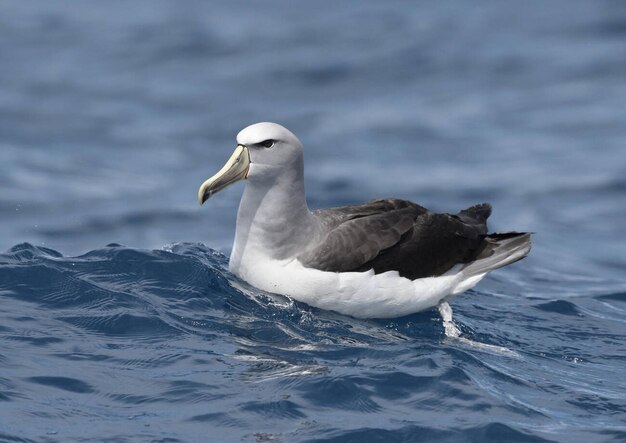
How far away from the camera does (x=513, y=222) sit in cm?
1597

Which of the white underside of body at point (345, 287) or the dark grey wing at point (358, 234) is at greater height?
the dark grey wing at point (358, 234)

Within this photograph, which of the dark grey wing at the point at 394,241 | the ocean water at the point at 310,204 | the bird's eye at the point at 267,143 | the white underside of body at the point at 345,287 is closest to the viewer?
the ocean water at the point at 310,204

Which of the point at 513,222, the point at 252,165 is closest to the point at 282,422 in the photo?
the point at 252,165

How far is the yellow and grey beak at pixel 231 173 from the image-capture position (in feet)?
34.1

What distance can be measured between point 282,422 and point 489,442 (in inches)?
58.0

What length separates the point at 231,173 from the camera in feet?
34.2

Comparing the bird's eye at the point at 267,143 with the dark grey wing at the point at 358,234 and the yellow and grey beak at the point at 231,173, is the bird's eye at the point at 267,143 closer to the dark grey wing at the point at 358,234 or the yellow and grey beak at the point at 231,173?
the yellow and grey beak at the point at 231,173

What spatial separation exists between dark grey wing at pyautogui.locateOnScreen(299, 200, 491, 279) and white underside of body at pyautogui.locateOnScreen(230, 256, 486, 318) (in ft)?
0.29

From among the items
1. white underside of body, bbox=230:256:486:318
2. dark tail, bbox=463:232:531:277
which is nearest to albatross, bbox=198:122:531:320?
white underside of body, bbox=230:256:486:318

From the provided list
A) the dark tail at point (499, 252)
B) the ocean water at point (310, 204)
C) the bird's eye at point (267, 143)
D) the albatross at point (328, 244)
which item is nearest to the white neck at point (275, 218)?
the albatross at point (328, 244)

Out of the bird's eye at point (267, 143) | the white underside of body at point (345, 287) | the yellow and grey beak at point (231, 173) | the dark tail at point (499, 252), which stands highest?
the bird's eye at point (267, 143)

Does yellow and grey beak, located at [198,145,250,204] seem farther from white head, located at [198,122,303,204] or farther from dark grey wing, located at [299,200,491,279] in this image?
dark grey wing, located at [299,200,491,279]

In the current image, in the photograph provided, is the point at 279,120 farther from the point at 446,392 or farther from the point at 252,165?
the point at 446,392

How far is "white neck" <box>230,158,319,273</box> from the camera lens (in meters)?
10.6
